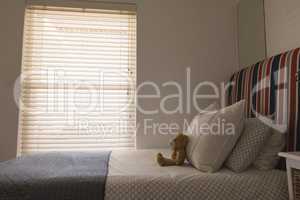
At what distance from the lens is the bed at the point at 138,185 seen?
1.04m

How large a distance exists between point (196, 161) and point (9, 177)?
40.2 inches

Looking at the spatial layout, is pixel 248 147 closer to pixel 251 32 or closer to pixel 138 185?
pixel 138 185

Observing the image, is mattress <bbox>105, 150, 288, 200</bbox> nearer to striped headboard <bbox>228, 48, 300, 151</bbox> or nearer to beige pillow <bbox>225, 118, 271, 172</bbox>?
beige pillow <bbox>225, 118, 271, 172</bbox>

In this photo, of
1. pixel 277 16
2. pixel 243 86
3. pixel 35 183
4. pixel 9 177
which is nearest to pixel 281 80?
pixel 243 86

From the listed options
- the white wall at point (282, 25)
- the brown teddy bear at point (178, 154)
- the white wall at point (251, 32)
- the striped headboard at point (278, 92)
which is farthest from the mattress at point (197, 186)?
the white wall at point (251, 32)

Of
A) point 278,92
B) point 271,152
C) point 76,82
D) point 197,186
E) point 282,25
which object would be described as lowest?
point 197,186

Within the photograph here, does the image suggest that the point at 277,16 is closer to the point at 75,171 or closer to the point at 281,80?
the point at 281,80

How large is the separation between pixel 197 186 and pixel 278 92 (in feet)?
3.04

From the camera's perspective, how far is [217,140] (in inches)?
50.1

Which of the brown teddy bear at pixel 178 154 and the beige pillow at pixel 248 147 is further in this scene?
the brown teddy bear at pixel 178 154

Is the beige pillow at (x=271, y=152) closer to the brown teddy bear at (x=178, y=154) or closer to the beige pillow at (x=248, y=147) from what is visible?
the beige pillow at (x=248, y=147)

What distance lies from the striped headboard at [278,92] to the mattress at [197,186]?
14.8 inches

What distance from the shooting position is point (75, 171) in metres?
1.20

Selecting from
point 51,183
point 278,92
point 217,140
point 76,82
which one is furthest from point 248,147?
point 76,82
